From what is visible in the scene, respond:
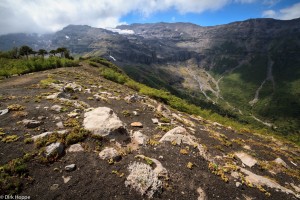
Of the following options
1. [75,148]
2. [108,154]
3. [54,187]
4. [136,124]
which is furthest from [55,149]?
[136,124]

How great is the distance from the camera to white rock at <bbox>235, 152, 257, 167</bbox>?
17172 mm

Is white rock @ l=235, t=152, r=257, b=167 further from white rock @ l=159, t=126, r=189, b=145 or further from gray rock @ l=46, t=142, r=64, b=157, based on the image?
gray rock @ l=46, t=142, r=64, b=157

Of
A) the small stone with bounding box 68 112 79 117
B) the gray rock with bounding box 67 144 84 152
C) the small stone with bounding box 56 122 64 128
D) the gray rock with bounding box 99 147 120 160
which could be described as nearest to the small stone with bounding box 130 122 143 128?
the gray rock with bounding box 99 147 120 160

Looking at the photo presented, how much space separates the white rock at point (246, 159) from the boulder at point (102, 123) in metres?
11.9

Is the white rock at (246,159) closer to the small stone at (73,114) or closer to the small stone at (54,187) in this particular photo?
the small stone at (54,187)

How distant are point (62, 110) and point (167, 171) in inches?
469

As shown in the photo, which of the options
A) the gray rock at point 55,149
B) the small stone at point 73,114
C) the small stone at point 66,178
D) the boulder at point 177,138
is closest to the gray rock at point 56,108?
the small stone at point 73,114

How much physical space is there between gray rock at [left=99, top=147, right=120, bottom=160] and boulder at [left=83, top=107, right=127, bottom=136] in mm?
1863

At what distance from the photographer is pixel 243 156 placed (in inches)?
724

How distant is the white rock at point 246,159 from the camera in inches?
676

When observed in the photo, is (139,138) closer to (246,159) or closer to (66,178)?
(66,178)

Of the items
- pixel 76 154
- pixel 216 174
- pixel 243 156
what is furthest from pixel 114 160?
pixel 243 156

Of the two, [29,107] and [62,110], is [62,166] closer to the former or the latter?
[62,110]

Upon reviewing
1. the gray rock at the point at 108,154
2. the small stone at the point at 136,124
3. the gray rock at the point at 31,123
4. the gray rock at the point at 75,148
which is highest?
the gray rock at the point at 31,123
